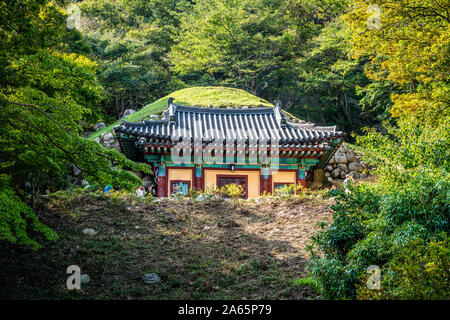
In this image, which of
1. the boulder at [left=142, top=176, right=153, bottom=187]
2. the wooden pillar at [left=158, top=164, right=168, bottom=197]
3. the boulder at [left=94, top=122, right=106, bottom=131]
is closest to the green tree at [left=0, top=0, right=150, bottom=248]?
the wooden pillar at [left=158, top=164, right=168, bottom=197]

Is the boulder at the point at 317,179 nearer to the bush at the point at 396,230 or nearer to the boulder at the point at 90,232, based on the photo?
the bush at the point at 396,230

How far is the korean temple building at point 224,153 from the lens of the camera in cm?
1451

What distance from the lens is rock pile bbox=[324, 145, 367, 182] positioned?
21.8 metres

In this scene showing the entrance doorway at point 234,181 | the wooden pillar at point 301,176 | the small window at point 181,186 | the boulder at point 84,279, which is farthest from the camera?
the wooden pillar at point 301,176

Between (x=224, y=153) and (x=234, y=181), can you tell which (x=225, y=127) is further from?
(x=234, y=181)

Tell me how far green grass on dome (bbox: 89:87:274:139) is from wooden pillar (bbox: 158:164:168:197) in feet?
28.0

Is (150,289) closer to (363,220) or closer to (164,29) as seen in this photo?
(363,220)

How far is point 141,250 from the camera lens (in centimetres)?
873

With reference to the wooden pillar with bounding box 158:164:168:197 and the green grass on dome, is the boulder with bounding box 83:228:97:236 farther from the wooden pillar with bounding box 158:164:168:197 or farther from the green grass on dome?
the green grass on dome

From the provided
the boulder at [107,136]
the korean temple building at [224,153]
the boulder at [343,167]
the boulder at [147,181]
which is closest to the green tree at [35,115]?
the korean temple building at [224,153]

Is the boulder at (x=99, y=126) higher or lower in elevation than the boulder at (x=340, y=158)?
higher

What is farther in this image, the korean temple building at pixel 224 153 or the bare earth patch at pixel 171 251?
the korean temple building at pixel 224 153

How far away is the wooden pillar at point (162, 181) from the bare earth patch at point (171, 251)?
3.02 meters
